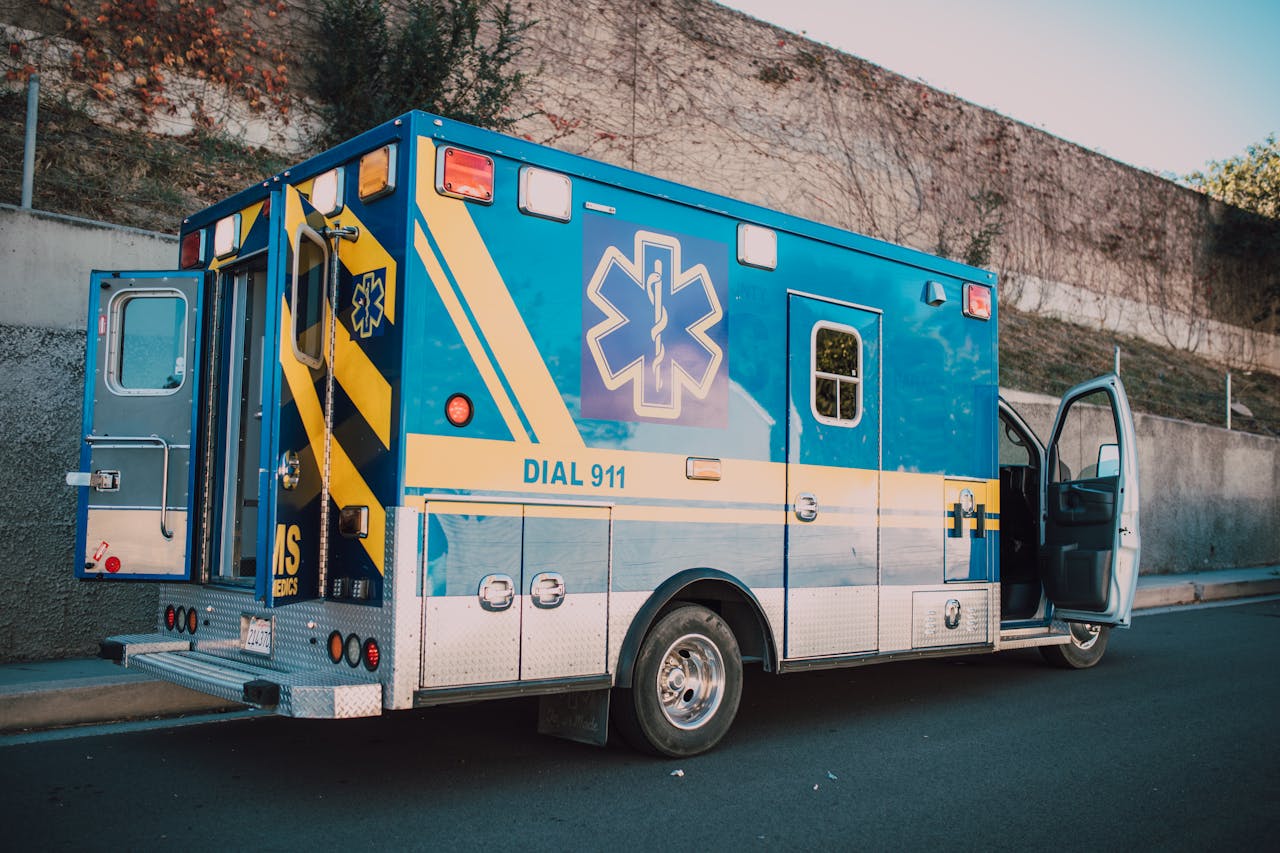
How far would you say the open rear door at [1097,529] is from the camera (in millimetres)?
7305

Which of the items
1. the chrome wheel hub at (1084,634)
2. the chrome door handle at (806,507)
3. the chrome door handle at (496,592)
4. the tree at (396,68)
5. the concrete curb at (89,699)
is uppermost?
the tree at (396,68)

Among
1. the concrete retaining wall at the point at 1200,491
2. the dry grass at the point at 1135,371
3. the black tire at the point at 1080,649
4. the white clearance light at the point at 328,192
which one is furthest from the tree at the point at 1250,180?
the white clearance light at the point at 328,192

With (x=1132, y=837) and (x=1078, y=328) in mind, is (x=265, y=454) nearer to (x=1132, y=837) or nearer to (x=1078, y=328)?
(x=1132, y=837)

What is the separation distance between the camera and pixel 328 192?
5211 millimetres

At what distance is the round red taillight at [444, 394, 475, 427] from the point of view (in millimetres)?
4730

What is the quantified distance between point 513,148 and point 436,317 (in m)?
0.90

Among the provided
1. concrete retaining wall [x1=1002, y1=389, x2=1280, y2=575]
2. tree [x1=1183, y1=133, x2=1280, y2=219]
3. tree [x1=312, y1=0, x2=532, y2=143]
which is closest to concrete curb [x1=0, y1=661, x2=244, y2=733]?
tree [x1=312, y1=0, x2=532, y2=143]

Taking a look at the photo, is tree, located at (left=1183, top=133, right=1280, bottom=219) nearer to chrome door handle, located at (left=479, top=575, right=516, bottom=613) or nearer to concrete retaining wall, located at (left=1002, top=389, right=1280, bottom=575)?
concrete retaining wall, located at (left=1002, top=389, right=1280, bottom=575)

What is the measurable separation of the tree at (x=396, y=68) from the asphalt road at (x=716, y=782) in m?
6.76

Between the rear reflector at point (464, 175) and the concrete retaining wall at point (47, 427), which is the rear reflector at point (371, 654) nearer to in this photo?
the rear reflector at point (464, 175)

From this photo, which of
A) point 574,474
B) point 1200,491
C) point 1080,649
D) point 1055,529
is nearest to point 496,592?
point 574,474

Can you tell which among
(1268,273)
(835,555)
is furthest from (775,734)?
(1268,273)

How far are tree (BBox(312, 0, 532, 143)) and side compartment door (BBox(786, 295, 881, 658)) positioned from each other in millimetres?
6136

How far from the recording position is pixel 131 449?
224 inches
